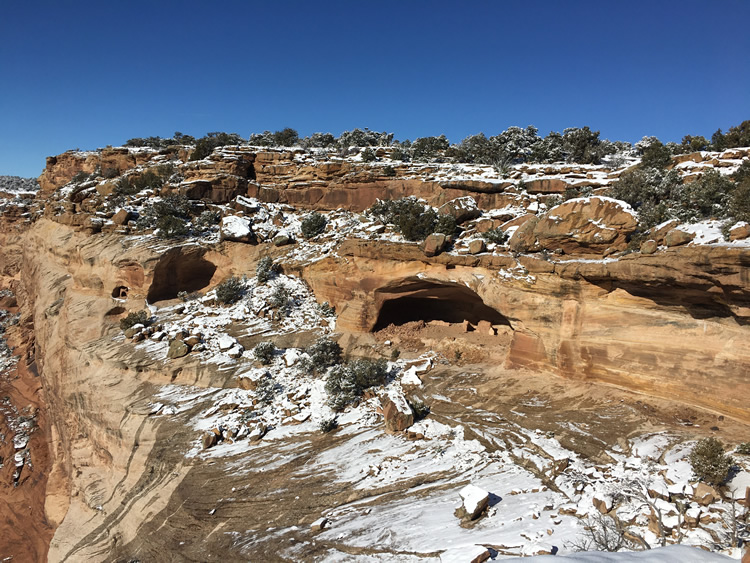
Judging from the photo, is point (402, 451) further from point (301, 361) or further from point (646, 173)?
point (646, 173)

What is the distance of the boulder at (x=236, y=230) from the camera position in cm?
1986

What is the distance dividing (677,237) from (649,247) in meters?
0.63

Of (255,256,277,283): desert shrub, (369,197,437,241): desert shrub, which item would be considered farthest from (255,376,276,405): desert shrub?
(369,197,437,241): desert shrub

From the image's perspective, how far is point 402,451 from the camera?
32.9ft

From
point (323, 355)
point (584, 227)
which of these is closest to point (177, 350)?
point (323, 355)

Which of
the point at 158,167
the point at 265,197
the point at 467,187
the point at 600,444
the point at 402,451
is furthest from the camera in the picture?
the point at 158,167

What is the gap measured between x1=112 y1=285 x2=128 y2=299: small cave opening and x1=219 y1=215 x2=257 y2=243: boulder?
18.6ft

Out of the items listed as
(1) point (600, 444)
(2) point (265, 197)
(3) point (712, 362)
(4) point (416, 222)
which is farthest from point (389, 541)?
(2) point (265, 197)

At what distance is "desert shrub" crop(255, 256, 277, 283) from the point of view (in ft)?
61.6

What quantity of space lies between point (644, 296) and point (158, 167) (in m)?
30.6

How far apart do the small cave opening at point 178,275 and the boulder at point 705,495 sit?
2121 cm

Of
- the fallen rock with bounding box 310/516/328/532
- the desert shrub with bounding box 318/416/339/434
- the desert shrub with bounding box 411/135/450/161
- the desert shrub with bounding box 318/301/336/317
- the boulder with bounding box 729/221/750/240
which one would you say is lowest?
the fallen rock with bounding box 310/516/328/532

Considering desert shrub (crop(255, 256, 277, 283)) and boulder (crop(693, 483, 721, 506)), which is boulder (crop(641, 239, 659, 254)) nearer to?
boulder (crop(693, 483, 721, 506))

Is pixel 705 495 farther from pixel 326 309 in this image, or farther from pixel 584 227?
pixel 326 309
